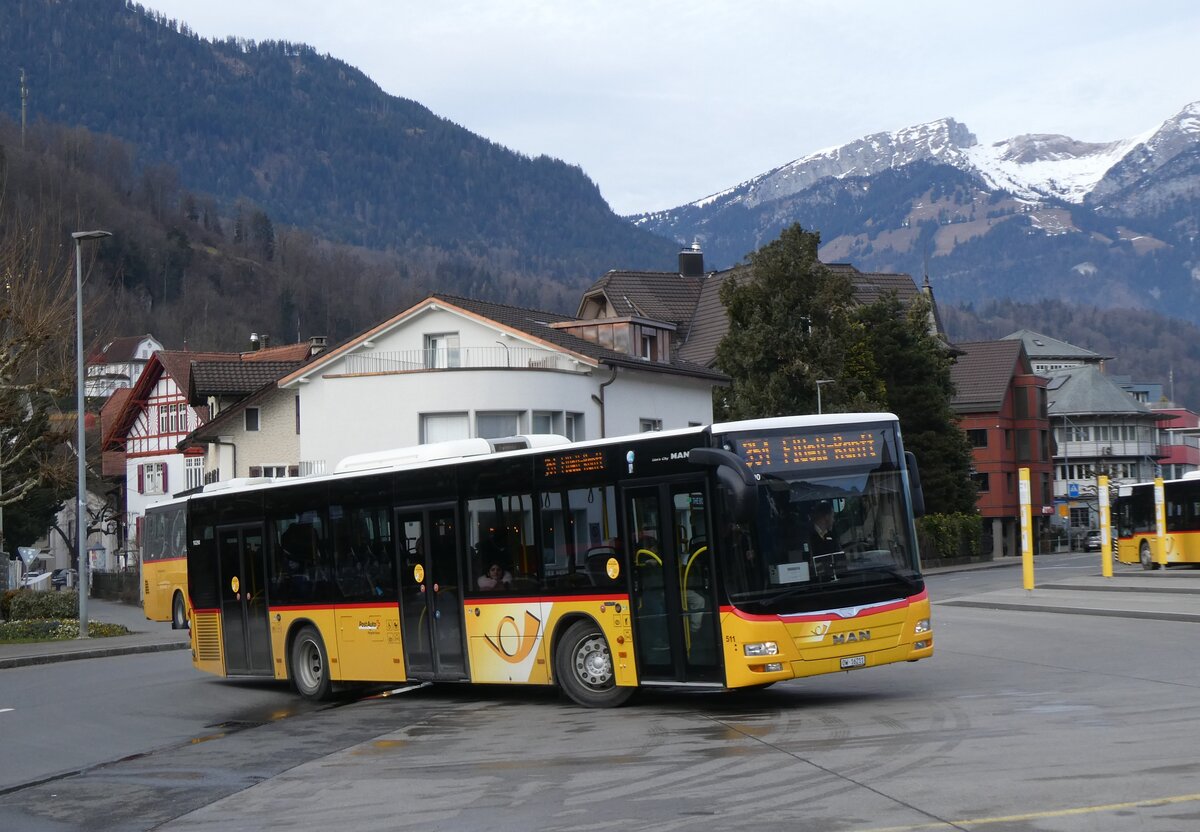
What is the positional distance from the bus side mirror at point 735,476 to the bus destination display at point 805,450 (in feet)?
0.83

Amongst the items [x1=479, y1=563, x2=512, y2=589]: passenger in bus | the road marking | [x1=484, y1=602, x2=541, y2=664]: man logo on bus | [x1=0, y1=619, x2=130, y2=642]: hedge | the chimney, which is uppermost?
the chimney

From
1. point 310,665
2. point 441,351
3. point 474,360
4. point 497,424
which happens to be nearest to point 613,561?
point 310,665

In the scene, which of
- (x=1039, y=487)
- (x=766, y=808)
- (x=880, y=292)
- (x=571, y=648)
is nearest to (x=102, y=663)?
(x=571, y=648)

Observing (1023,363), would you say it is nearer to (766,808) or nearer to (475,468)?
(475,468)

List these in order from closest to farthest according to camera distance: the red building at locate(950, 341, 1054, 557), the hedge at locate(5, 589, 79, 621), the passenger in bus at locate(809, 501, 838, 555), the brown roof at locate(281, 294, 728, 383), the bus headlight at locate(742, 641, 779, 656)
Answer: the bus headlight at locate(742, 641, 779, 656) → the passenger in bus at locate(809, 501, 838, 555) → the hedge at locate(5, 589, 79, 621) → the brown roof at locate(281, 294, 728, 383) → the red building at locate(950, 341, 1054, 557)

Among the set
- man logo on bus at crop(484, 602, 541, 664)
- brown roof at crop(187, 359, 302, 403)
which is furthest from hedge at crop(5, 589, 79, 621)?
man logo on bus at crop(484, 602, 541, 664)

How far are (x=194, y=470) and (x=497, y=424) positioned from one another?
1320 inches

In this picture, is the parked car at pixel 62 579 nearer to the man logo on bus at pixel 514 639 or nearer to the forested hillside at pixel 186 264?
the forested hillside at pixel 186 264

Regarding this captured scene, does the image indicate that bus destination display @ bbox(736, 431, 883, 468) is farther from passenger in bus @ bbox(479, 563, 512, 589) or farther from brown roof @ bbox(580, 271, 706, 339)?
brown roof @ bbox(580, 271, 706, 339)

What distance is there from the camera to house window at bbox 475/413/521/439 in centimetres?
4590

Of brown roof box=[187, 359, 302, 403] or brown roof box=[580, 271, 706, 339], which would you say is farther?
brown roof box=[580, 271, 706, 339]

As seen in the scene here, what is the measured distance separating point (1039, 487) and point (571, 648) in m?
90.9

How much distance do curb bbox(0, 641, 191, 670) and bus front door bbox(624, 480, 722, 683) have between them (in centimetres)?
1784

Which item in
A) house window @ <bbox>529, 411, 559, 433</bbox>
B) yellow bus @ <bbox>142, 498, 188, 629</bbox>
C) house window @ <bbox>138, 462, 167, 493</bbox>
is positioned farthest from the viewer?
house window @ <bbox>138, 462, 167, 493</bbox>
